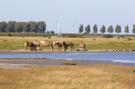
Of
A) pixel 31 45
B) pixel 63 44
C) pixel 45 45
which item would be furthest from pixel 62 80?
pixel 45 45

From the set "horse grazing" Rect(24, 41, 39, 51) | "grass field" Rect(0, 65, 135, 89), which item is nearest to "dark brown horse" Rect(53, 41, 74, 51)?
"horse grazing" Rect(24, 41, 39, 51)

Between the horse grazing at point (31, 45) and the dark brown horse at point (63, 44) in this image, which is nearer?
the horse grazing at point (31, 45)

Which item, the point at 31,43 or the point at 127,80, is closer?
the point at 127,80

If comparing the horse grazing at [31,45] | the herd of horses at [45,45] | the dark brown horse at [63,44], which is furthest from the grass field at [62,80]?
the dark brown horse at [63,44]

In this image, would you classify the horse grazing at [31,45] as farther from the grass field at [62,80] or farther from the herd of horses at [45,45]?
the grass field at [62,80]

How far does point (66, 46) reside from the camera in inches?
3423

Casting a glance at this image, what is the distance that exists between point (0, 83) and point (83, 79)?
17.6 feet

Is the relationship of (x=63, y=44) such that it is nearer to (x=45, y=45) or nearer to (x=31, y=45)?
(x=45, y=45)

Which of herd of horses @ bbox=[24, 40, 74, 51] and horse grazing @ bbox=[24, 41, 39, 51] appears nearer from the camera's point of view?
horse grazing @ bbox=[24, 41, 39, 51]

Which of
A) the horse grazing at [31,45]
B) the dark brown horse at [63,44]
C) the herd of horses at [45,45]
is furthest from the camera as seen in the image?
the dark brown horse at [63,44]

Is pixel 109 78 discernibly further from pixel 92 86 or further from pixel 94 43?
pixel 94 43

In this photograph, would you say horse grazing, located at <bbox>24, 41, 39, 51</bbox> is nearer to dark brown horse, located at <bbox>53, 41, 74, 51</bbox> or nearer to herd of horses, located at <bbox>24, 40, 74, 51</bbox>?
herd of horses, located at <bbox>24, 40, 74, 51</bbox>

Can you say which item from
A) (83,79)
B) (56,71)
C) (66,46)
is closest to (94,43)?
(66,46)

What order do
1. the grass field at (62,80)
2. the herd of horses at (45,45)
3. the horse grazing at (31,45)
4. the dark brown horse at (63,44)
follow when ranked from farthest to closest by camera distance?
1. the dark brown horse at (63,44)
2. the herd of horses at (45,45)
3. the horse grazing at (31,45)
4. the grass field at (62,80)
